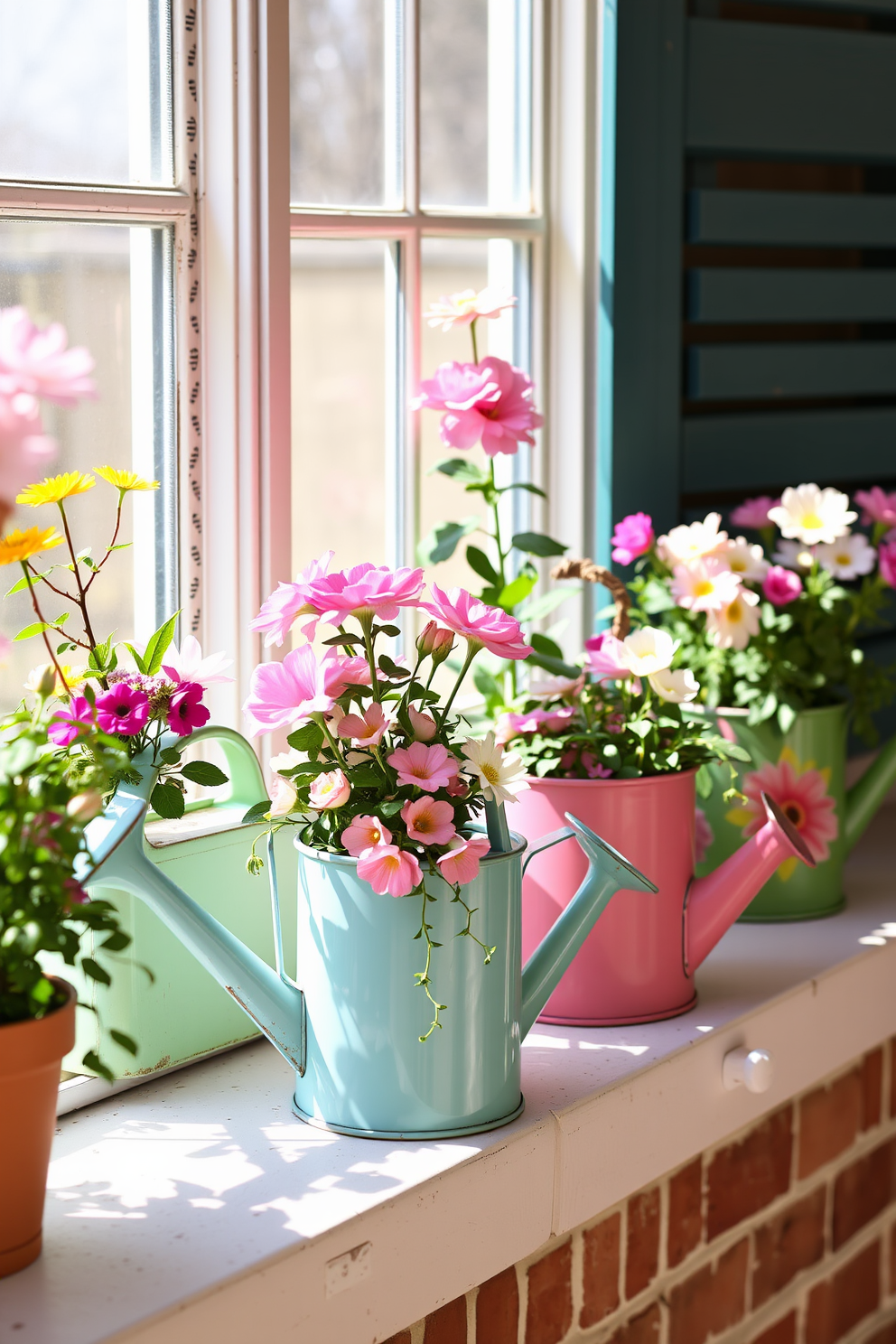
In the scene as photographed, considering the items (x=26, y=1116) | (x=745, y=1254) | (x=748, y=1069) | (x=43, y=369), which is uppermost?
(x=43, y=369)

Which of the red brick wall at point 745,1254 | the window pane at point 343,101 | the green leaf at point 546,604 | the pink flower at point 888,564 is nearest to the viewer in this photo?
the red brick wall at point 745,1254

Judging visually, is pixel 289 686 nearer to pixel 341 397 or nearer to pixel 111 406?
pixel 111 406

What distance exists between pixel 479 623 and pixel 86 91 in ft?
1.84

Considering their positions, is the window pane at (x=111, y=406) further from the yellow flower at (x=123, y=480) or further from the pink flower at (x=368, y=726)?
the pink flower at (x=368, y=726)

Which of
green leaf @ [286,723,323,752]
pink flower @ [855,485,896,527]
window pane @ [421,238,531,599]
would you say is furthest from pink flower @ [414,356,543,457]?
pink flower @ [855,485,896,527]

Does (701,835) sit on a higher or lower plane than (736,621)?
lower

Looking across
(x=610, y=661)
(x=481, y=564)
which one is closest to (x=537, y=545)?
(x=481, y=564)

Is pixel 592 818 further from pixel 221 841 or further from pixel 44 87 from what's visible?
pixel 44 87

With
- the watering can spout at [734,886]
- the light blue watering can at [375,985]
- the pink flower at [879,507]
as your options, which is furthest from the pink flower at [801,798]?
the light blue watering can at [375,985]

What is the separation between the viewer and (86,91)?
3.88 feet

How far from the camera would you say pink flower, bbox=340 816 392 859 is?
1004 mm

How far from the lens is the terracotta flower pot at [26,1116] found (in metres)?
0.85

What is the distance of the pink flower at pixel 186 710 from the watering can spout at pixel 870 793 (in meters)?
0.85

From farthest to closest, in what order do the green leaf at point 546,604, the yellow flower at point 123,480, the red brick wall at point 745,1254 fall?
1. the green leaf at point 546,604
2. the red brick wall at point 745,1254
3. the yellow flower at point 123,480
